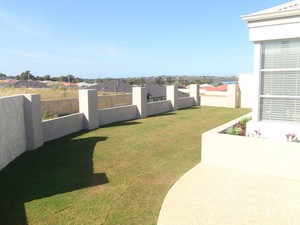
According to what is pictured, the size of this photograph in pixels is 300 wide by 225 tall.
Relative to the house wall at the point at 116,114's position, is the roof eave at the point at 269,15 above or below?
above

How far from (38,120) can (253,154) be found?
23.9 ft

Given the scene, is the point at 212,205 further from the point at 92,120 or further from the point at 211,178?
the point at 92,120

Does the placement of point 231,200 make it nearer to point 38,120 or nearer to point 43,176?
point 43,176

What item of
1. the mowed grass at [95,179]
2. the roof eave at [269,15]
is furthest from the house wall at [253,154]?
the roof eave at [269,15]

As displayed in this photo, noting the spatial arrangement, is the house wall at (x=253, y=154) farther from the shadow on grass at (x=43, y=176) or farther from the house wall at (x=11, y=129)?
the house wall at (x=11, y=129)

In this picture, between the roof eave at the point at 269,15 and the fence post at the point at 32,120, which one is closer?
the roof eave at the point at 269,15

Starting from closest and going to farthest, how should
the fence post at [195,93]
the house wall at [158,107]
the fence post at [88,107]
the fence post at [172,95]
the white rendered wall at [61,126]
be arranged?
the white rendered wall at [61,126] → the fence post at [88,107] → the house wall at [158,107] → the fence post at [172,95] → the fence post at [195,93]

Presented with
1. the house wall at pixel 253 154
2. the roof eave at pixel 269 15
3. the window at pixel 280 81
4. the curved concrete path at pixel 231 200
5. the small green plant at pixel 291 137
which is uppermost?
the roof eave at pixel 269 15

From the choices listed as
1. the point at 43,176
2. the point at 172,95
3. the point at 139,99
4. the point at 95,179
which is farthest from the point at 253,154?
the point at 172,95

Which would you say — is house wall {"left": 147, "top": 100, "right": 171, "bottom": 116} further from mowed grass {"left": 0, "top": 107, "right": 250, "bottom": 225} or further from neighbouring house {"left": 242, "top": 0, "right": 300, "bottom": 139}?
neighbouring house {"left": 242, "top": 0, "right": 300, "bottom": 139}

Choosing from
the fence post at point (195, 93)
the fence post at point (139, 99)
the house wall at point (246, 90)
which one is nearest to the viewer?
the fence post at point (139, 99)

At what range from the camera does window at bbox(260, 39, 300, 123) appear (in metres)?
7.53

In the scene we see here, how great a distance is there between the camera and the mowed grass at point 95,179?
4.93 meters

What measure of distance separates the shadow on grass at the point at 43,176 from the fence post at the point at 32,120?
1.35 feet
